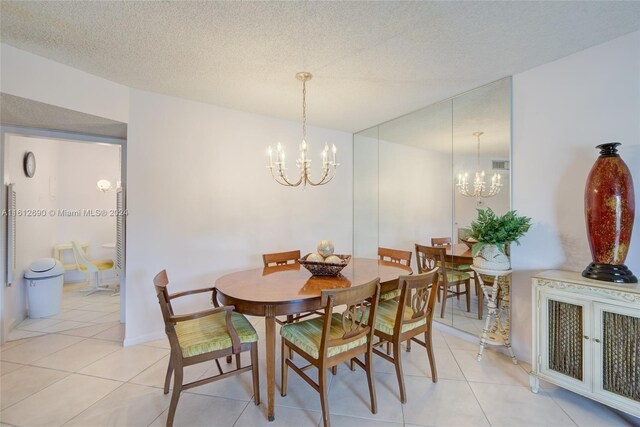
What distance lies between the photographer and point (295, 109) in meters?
3.25

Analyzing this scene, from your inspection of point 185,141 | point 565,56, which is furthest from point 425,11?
point 185,141

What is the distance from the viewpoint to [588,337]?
67.2 inches

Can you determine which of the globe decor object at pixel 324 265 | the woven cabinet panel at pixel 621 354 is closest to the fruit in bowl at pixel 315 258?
the globe decor object at pixel 324 265

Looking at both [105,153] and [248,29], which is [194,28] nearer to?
[248,29]

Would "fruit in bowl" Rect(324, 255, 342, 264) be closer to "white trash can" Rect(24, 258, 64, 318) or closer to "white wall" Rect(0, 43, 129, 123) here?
"white wall" Rect(0, 43, 129, 123)

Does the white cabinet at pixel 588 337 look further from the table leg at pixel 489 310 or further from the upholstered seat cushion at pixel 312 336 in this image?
the upholstered seat cushion at pixel 312 336

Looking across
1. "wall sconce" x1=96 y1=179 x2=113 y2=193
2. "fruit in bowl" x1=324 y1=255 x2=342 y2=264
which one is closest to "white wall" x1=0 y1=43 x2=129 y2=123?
"fruit in bowl" x1=324 y1=255 x2=342 y2=264

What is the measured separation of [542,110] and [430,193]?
1241mm

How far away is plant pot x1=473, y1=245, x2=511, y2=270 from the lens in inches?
89.9

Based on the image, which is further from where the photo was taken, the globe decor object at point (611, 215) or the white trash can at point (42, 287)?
the white trash can at point (42, 287)

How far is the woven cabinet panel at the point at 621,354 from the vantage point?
156 centimetres

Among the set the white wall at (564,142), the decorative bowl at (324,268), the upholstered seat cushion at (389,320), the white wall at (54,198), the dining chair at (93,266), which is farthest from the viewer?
the dining chair at (93,266)

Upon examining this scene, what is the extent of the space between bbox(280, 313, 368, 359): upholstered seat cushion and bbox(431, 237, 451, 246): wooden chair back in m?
1.60

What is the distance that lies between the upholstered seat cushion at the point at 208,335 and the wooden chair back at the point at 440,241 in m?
2.19
